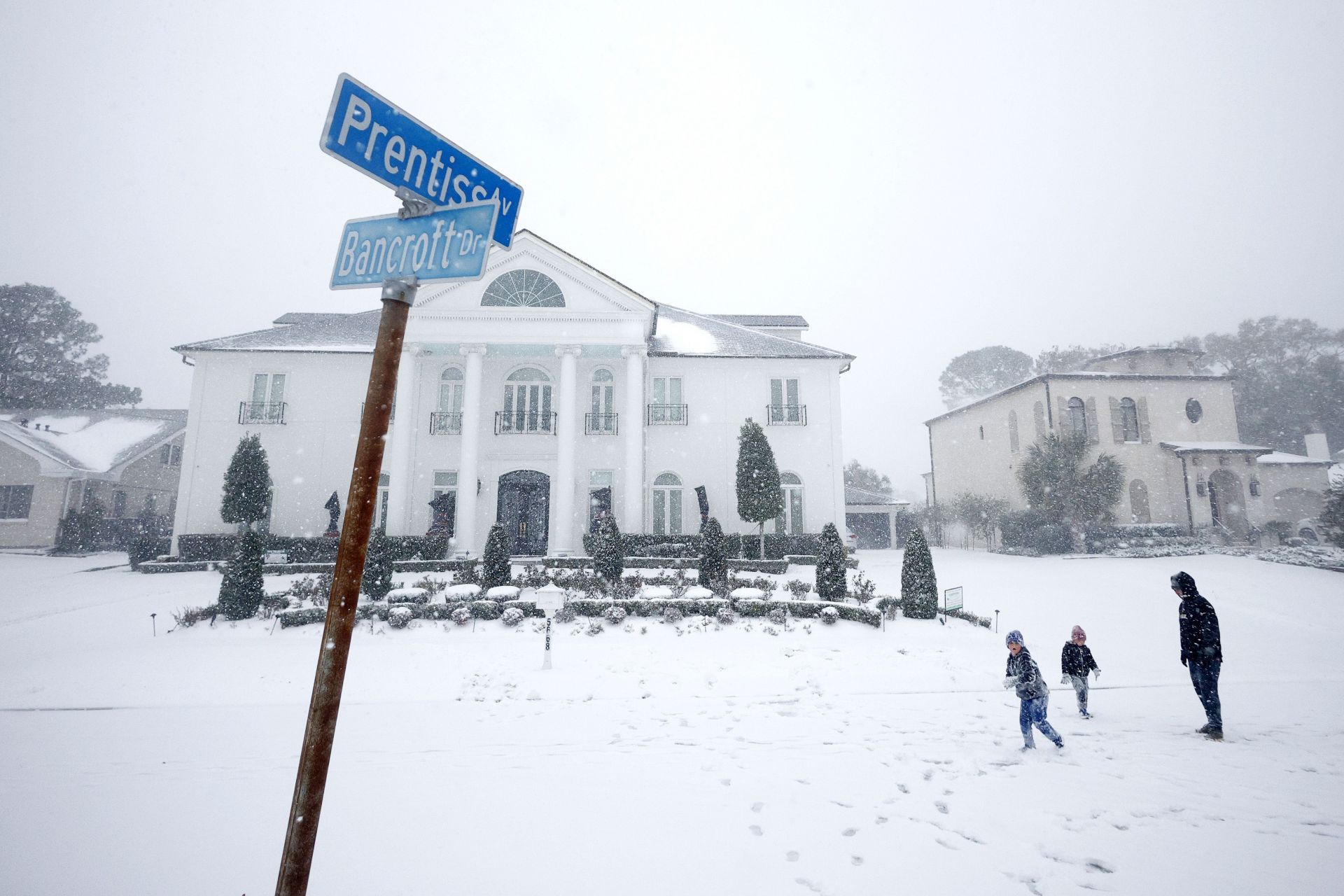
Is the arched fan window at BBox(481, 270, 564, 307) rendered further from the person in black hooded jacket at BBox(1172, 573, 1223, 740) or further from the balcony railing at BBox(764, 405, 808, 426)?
the person in black hooded jacket at BBox(1172, 573, 1223, 740)

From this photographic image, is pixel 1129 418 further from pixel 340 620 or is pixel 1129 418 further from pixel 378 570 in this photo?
pixel 340 620

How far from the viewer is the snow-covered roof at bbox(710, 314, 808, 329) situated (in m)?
29.7

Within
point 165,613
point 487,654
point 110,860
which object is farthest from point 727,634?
point 165,613

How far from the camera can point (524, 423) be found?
21875 millimetres

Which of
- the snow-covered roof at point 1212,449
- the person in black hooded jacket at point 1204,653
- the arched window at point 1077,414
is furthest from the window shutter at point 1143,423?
the person in black hooded jacket at point 1204,653

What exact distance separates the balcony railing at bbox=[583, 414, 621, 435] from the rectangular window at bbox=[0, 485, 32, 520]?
27078mm

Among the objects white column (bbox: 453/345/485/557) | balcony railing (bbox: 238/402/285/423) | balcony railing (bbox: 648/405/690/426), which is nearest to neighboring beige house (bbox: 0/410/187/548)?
balcony railing (bbox: 238/402/285/423)

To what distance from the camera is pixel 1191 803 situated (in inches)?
192

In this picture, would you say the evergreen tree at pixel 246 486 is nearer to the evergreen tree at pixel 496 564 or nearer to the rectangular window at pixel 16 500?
the evergreen tree at pixel 496 564

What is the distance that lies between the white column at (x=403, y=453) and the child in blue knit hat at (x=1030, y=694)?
1827 centimetres

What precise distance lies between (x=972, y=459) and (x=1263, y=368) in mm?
30306

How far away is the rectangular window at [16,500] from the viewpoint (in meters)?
26.7

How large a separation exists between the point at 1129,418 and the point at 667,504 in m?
22.8

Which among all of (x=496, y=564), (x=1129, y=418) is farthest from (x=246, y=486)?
(x=1129, y=418)
